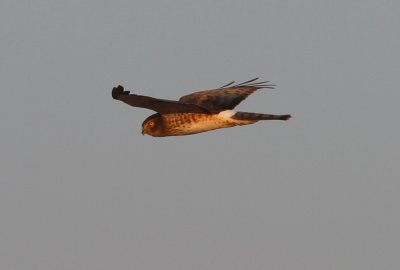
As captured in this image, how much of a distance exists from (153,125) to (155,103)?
78.3 inches

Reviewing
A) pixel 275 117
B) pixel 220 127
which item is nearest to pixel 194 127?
pixel 220 127

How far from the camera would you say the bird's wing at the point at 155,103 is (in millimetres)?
17594

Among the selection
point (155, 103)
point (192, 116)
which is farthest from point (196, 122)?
point (155, 103)

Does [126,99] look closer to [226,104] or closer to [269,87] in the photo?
[226,104]

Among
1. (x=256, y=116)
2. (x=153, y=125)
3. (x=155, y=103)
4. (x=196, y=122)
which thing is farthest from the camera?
(x=153, y=125)

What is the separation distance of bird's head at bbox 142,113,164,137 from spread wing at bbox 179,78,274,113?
0.73 m

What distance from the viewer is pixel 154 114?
20.5 m

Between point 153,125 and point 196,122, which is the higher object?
point 153,125

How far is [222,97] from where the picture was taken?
70.1ft

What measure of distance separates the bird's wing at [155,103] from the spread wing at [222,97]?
0.78 metres

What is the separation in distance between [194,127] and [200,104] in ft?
3.47

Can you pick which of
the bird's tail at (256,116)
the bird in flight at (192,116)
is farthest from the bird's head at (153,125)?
the bird's tail at (256,116)

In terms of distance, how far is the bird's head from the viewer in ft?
66.2

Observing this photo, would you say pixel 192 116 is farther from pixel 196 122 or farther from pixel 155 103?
pixel 155 103
